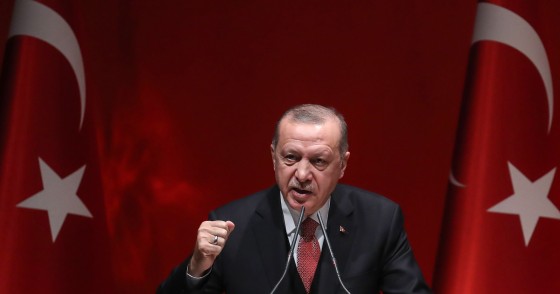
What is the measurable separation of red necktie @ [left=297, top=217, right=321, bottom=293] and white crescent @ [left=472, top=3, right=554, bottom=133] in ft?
5.14

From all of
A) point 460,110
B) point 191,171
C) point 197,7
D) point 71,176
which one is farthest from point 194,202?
point 460,110

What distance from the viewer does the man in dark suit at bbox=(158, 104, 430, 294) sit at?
2162mm

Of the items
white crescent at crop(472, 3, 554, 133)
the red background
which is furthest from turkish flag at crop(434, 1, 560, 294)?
the red background

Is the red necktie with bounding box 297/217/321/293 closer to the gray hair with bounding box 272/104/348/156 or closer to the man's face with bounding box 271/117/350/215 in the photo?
the man's face with bounding box 271/117/350/215

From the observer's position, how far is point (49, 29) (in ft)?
11.4

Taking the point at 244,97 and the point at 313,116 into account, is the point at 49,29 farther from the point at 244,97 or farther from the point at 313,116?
the point at 313,116

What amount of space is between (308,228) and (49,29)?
177cm

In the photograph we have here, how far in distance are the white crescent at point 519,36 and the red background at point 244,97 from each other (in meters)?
0.38

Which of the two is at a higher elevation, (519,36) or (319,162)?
(519,36)

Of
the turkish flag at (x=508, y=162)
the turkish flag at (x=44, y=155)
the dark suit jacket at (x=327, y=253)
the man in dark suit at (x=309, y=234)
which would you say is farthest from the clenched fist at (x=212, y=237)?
the turkish flag at (x=508, y=162)

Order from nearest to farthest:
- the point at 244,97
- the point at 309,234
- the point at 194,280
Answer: the point at 194,280, the point at 309,234, the point at 244,97

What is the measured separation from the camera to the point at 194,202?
13.1 ft

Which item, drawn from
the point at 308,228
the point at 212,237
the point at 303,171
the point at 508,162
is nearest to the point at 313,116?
the point at 303,171

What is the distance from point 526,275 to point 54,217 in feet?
6.80
